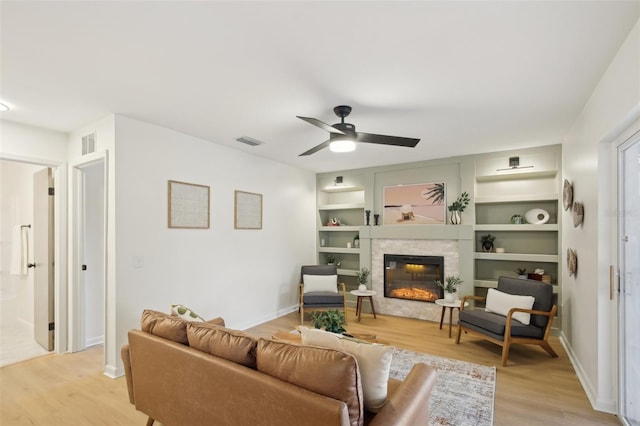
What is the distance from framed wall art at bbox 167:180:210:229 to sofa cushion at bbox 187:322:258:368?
200 centimetres

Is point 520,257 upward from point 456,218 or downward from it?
downward

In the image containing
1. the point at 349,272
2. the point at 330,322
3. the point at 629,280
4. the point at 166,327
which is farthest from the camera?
the point at 349,272

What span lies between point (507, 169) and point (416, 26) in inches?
145

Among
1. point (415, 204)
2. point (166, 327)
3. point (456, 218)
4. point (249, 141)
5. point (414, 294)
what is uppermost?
point (249, 141)

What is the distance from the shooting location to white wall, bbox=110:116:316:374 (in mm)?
3311

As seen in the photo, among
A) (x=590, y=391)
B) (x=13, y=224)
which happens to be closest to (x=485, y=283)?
(x=590, y=391)

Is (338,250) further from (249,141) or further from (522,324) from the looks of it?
(522,324)

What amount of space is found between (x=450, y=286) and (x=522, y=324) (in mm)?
1211

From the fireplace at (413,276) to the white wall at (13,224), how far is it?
5267 millimetres

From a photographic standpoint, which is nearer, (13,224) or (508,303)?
(508,303)

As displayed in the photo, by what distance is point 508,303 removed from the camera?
377 cm

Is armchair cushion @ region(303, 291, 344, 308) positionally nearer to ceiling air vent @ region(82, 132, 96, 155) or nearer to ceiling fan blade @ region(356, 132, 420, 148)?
ceiling fan blade @ region(356, 132, 420, 148)

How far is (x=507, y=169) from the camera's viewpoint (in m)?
4.74

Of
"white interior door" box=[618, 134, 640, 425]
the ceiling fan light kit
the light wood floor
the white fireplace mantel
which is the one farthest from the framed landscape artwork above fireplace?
"white interior door" box=[618, 134, 640, 425]
